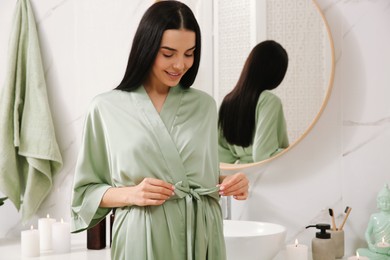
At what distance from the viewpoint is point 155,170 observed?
1225mm

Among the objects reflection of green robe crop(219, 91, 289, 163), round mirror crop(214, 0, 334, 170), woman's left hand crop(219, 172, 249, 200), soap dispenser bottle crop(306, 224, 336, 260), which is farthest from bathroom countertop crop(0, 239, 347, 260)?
woman's left hand crop(219, 172, 249, 200)

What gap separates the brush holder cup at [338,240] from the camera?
187 centimetres

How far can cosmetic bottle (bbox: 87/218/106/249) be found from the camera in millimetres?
2133

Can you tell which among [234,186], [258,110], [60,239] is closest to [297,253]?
[258,110]

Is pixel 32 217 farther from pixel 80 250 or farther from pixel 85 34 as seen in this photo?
pixel 85 34

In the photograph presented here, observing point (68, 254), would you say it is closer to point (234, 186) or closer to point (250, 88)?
point (250, 88)

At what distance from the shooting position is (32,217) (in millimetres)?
2449

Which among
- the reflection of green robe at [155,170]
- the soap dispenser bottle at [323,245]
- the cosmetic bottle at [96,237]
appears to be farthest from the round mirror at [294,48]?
the reflection of green robe at [155,170]

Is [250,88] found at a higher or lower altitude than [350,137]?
higher

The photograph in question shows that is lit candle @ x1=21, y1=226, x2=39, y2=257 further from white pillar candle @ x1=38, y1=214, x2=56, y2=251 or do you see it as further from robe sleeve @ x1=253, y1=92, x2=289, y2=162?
robe sleeve @ x1=253, y1=92, x2=289, y2=162

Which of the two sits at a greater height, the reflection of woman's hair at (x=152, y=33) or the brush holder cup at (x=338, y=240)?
the reflection of woman's hair at (x=152, y=33)

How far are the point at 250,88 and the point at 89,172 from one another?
0.87 metres

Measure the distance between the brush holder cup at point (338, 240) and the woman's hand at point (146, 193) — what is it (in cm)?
84

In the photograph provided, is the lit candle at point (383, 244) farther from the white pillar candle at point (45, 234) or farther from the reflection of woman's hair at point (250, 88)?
the white pillar candle at point (45, 234)
